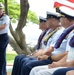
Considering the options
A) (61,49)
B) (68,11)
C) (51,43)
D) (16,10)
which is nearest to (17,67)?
(51,43)

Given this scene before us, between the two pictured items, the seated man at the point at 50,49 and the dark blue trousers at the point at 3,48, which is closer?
the seated man at the point at 50,49

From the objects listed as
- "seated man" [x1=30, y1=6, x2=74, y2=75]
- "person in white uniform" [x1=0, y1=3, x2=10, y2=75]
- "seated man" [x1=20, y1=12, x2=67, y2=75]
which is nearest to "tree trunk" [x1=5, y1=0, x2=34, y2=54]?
"person in white uniform" [x1=0, y1=3, x2=10, y2=75]

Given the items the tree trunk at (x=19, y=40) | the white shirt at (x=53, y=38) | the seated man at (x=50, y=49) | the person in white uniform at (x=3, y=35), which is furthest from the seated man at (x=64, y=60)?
the tree trunk at (x=19, y=40)

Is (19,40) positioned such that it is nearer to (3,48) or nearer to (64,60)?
(3,48)

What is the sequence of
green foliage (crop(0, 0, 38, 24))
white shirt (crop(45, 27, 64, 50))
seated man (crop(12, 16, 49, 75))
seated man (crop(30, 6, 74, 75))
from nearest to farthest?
seated man (crop(30, 6, 74, 75)) → white shirt (crop(45, 27, 64, 50)) → seated man (crop(12, 16, 49, 75)) → green foliage (crop(0, 0, 38, 24))

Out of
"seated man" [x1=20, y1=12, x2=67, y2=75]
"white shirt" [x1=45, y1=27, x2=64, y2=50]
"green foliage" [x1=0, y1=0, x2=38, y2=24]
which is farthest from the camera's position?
"green foliage" [x1=0, y1=0, x2=38, y2=24]

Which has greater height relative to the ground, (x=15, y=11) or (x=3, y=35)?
(x=3, y=35)

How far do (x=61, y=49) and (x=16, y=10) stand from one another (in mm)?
4644

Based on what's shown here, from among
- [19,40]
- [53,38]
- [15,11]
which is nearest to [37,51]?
[53,38]

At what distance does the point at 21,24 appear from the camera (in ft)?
19.3

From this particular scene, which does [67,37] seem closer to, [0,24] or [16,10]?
[0,24]

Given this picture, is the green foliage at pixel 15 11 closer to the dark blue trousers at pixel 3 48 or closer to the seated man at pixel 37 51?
the dark blue trousers at pixel 3 48

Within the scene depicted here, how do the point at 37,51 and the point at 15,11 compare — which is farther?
the point at 15,11

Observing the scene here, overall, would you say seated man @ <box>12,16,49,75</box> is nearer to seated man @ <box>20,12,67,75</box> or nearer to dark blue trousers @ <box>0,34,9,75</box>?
seated man @ <box>20,12,67,75</box>
